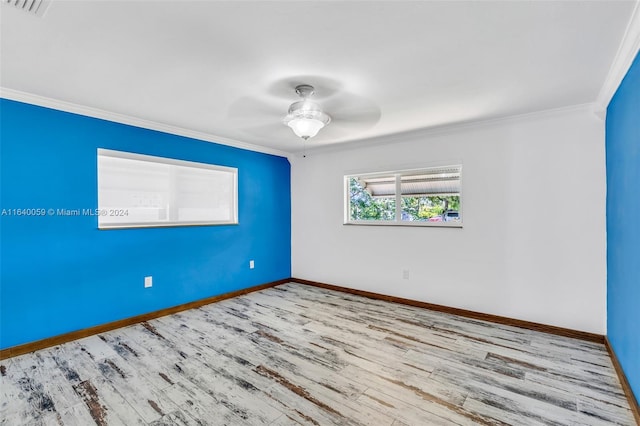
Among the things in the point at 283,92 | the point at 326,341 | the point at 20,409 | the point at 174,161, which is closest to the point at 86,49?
the point at 283,92

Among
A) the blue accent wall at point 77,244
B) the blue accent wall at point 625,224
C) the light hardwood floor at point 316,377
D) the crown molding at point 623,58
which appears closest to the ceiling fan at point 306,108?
the blue accent wall at point 77,244

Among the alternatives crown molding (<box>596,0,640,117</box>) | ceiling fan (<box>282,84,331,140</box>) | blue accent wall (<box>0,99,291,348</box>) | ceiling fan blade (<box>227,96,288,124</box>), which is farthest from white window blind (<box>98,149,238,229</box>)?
crown molding (<box>596,0,640,117</box>)

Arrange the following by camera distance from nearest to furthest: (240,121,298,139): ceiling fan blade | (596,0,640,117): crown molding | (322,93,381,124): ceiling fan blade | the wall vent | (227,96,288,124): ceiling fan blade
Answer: the wall vent
(596,0,640,117): crown molding
(322,93,381,124): ceiling fan blade
(227,96,288,124): ceiling fan blade
(240,121,298,139): ceiling fan blade

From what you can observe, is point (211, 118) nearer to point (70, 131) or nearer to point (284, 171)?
point (70, 131)

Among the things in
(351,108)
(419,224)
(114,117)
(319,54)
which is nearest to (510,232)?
(419,224)

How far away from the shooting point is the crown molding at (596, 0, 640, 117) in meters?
1.62

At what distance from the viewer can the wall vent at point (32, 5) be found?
1482 mm

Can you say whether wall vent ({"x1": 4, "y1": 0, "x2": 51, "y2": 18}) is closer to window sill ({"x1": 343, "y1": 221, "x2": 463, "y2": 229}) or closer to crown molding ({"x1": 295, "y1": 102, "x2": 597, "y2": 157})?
crown molding ({"x1": 295, "y1": 102, "x2": 597, "y2": 157})

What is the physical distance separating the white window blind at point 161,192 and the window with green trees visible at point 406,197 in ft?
6.10

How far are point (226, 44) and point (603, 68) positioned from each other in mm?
2595

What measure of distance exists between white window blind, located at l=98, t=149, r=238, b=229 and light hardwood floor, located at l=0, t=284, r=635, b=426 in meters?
1.26

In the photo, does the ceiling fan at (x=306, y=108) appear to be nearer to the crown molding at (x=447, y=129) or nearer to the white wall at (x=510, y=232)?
the crown molding at (x=447, y=129)

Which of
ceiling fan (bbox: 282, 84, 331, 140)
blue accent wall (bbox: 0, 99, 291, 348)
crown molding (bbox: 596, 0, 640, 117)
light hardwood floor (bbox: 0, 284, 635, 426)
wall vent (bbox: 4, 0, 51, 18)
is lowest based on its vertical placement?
light hardwood floor (bbox: 0, 284, 635, 426)

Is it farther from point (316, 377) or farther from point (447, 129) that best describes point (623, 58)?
point (316, 377)
